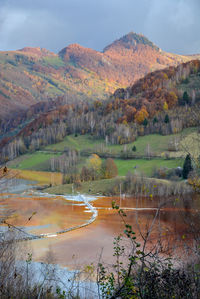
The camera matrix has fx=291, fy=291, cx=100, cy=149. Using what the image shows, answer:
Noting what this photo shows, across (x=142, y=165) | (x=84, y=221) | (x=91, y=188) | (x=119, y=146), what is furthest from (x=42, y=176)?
(x=84, y=221)

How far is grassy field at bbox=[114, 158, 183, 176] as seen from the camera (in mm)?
59975

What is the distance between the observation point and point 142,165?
6525cm

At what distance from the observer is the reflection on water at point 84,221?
19.5m

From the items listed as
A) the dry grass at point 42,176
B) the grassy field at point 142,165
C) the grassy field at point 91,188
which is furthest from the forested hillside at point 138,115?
the grassy field at point 91,188

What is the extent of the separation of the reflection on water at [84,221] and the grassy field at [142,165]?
12.4 meters

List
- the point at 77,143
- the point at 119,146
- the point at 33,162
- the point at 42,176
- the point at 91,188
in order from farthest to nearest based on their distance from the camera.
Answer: the point at 77,143 < the point at 33,162 < the point at 119,146 < the point at 42,176 < the point at 91,188

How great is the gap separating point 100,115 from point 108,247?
337 ft

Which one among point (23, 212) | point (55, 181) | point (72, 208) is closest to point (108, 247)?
point (23, 212)

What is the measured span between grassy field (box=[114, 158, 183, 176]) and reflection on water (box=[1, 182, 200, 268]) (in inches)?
488

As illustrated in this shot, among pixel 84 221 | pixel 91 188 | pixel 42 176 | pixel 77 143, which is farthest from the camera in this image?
pixel 77 143

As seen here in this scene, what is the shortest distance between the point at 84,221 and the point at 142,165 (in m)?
32.9

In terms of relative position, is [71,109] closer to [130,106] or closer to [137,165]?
[130,106]

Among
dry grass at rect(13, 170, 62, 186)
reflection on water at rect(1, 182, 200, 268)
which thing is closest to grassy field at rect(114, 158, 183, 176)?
reflection on water at rect(1, 182, 200, 268)

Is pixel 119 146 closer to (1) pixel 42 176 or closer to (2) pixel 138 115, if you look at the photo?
(2) pixel 138 115
